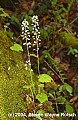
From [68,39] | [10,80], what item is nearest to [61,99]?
[10,80]

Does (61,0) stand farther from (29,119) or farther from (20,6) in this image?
(29,119)

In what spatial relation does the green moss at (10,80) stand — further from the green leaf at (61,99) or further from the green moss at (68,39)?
the green moss at (68,39)

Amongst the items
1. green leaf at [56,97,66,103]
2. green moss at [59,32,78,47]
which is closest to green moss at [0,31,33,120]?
green leaf at [56,97,66,103]

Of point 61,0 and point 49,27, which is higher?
point 61,0

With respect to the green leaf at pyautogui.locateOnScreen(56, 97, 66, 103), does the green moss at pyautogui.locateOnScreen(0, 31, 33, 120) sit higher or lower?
higher

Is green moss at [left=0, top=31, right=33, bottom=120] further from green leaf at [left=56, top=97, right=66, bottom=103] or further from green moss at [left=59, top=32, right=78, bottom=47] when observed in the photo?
green moss at [left=59, top=32, right=78, bottom=47]

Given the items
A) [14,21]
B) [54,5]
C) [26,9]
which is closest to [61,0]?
[54,5]

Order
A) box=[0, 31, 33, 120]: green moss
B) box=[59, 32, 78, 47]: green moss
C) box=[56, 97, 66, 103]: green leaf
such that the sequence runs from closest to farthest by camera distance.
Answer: box=[0, 31, 33, 120]: green moss → box=[56, 97, 66, 103]: green leaf → box=[59, 32, 78, 47]: green moss
